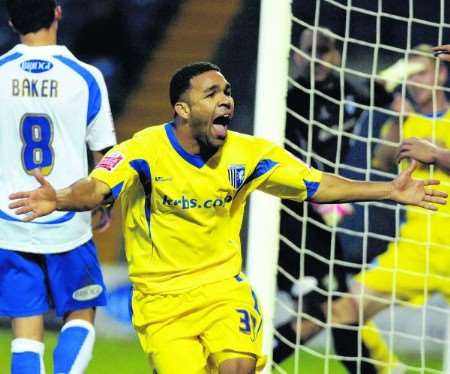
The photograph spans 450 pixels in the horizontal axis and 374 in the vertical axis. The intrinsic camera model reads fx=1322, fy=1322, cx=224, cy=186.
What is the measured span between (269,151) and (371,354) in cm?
189

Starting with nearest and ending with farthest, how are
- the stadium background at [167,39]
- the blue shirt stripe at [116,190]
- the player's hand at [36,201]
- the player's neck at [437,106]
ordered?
the player's hand at [36,201] → the blue shirt stripe at [116,190] → the player's neck at [437,106] → the stadium background at [167,39]

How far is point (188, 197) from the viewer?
4.12 m

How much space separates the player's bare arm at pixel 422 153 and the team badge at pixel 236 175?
1.68ft

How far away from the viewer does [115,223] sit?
341 inches

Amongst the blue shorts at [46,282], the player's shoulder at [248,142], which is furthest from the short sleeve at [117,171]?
the blue shorts at [46,282]

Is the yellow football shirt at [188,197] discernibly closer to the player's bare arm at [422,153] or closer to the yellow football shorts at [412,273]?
the player's bare arm at [422,153]

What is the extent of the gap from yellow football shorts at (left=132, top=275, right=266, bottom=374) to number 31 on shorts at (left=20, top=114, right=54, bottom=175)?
711 millimetres

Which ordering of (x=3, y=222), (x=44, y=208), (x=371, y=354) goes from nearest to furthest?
(x=44, y=208), (x=3, y=222), (x=371, y=354)

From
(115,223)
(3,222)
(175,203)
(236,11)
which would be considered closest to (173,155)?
(175,203)

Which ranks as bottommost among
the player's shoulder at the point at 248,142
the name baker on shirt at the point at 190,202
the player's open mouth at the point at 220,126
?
the name baker on shirt at the point at 190,202

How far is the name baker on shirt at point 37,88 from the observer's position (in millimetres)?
4590

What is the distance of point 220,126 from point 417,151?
2.21 ft

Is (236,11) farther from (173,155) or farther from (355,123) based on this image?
(173,155)

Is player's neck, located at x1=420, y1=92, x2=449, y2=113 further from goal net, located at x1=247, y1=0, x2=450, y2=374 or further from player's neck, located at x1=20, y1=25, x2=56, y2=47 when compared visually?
player's neck, located at x1=20, y1=25, x2=56, y2=47
